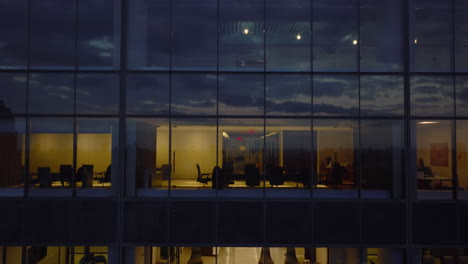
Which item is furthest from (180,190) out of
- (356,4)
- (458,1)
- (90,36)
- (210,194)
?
(458,1)

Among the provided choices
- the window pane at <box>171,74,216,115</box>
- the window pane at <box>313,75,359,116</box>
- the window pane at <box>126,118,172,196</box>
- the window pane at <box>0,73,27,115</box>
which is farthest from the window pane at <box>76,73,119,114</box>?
the window pane at <box>313,75,359,116</box>

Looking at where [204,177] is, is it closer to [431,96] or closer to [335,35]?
[335,35]

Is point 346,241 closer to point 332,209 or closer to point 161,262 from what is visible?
point 332,209

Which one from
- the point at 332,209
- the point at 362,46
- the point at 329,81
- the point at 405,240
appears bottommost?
the point at 405,240

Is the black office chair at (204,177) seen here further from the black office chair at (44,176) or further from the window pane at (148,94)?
the black office chair at (44,176)

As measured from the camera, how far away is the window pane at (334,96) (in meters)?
13.3

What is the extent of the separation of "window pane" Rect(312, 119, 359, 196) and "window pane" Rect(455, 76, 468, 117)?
3.49m

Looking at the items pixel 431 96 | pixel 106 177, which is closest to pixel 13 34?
pixel 106 177

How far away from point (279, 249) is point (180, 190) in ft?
12.4

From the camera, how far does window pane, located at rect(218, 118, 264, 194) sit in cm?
1322

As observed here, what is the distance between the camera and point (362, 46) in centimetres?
1348

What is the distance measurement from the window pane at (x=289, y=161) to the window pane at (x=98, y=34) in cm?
574

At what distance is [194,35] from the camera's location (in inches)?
531

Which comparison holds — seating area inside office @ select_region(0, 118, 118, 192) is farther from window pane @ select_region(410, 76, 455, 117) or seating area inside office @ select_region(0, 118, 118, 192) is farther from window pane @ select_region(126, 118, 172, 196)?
window pane @ select_region(410, 76, 455, 117)
